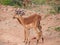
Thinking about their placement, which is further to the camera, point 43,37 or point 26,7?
point 26,7

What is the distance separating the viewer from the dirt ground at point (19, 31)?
8.98 meters

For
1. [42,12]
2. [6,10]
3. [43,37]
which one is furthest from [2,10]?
[43,37]

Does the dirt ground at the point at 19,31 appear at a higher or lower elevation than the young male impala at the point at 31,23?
lower

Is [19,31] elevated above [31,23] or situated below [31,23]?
below

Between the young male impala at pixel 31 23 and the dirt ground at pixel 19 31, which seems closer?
the young male impala at pixel 31 23

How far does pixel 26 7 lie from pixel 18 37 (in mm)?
3998

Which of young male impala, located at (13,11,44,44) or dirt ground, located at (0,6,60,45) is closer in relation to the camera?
young male impala, located at (13,11,44,44)

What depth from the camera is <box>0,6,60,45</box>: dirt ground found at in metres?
8.98

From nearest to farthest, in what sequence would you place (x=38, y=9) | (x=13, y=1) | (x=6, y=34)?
1. (x=6, y=34)
2. (x=38, y=9)
3. (x=13, y=1)

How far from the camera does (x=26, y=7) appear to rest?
1319 cm

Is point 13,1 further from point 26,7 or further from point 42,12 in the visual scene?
point 42,12

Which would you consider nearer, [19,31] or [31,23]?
[31,23]

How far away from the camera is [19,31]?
1009 cm

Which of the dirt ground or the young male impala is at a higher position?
the young male impala
